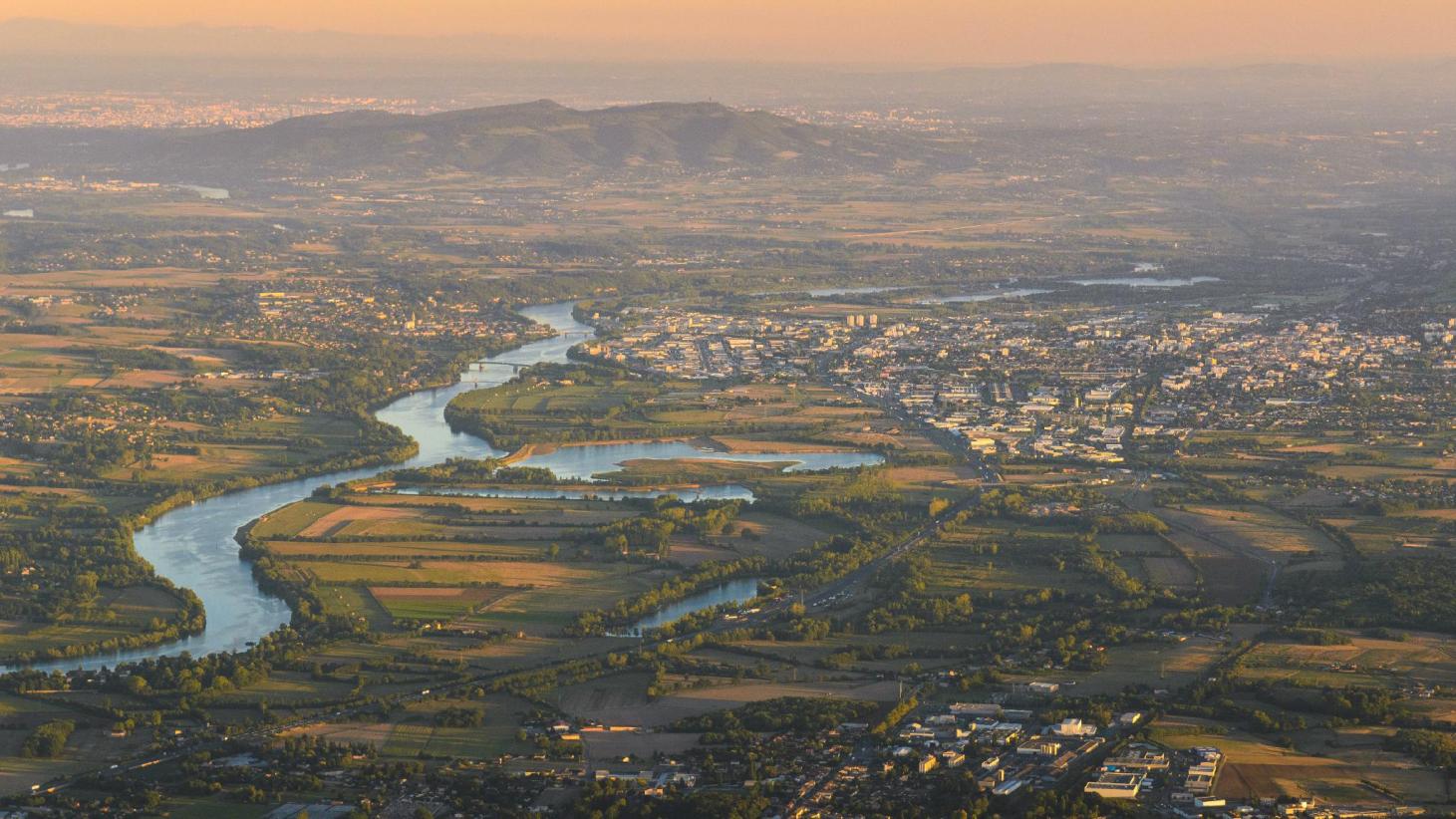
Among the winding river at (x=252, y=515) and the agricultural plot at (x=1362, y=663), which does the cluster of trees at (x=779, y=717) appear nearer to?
the agricultural plot at (x=1362, y=663)

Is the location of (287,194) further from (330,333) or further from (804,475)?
(804,475)

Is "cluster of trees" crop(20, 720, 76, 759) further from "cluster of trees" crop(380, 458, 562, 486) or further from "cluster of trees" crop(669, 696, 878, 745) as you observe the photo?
"cluster of trees" crop(380, 458, 562, 486)

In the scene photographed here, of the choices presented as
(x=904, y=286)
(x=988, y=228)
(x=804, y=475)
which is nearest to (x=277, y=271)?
(x=904, y=286)

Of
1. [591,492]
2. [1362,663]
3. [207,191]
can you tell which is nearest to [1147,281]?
[591,492]

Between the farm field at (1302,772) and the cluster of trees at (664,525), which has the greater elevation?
the farm field at (1302,772)

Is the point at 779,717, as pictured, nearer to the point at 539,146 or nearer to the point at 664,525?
the point at 664,525

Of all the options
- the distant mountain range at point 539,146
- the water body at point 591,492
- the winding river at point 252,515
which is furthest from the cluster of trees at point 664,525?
the distant mountain range at point 539,146

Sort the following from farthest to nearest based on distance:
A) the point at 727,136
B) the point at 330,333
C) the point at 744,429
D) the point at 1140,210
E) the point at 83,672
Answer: the point at 727,136 → the point at 1140,210 → the point at 330,333 → the point at 744,429 → the point at 83,672
